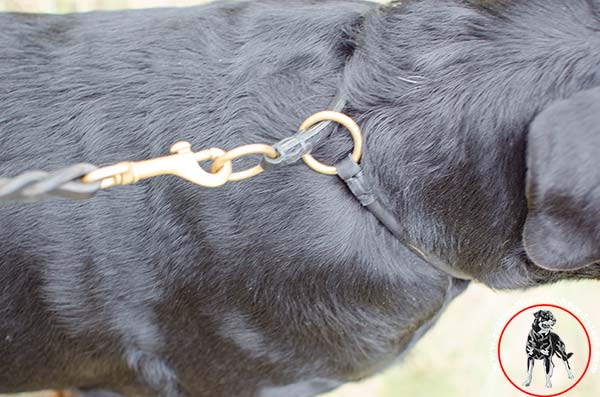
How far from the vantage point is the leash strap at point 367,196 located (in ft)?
4.60

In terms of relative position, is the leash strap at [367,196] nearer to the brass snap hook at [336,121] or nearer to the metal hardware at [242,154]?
the brass snap hook at [336,121]

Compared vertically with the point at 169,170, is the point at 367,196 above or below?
below

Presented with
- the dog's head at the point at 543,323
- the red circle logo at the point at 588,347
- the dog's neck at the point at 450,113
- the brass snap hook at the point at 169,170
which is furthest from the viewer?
the red circle logo at the point at 588,347

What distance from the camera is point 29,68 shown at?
59.7 inches

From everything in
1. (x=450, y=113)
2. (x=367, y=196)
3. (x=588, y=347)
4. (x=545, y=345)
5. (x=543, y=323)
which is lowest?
(x=588, y=347)

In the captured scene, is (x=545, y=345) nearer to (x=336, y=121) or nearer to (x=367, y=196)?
(x=367, y=196)

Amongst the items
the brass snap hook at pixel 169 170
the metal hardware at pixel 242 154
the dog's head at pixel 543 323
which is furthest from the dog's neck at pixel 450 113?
the dog's head at pixel 543 323

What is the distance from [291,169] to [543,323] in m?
1.50

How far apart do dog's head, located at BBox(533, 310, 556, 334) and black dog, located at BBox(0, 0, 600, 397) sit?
996mm

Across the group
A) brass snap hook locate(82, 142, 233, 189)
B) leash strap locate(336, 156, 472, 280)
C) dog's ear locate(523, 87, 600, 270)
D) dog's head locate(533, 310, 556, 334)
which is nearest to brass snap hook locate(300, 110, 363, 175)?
leash strap locate(336, 156, 472, 280)

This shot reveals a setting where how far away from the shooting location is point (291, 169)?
146cm

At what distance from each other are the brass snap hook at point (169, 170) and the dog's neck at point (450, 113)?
340 mm

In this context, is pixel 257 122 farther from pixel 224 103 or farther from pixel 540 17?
pixel 540 17

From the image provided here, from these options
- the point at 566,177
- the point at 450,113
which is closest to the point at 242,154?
the point at 450,113
